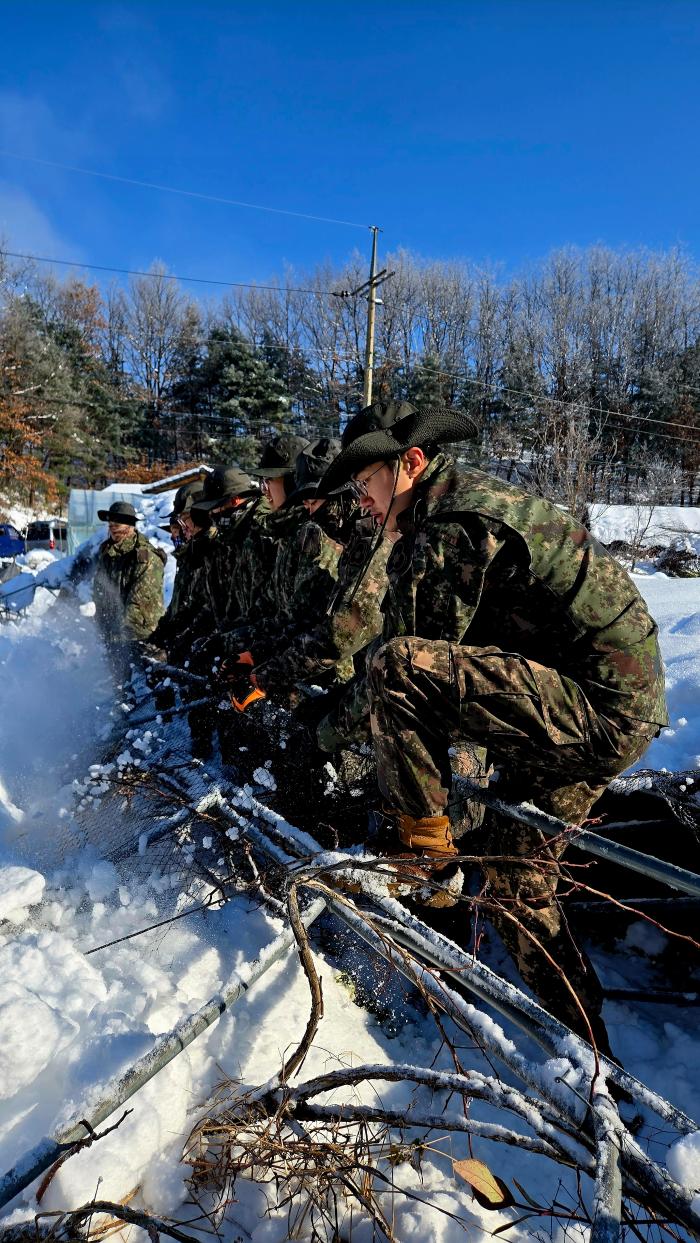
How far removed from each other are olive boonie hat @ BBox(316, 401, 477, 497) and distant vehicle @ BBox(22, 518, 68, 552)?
90.1 ft

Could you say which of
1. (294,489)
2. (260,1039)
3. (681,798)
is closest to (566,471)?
(294,489)

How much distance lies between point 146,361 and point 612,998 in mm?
48546

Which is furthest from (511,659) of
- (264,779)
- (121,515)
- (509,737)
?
(121,515)

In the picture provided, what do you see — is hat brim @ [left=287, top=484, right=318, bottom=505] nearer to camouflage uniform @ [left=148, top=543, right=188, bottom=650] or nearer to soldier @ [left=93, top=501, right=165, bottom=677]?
camouflage uniform @ [left=148, top=543, right=188, bottom=650]

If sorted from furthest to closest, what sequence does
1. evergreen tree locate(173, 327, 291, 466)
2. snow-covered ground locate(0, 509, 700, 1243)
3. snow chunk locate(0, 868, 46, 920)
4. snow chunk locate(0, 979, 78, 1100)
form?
evergreen tree locate(173, 327, 291, 466)
snow chunk locate(0, 868, 46, 920)
snow chunk locate(0, 979, 78, 1100)
snow-covered ground locate(0, 509, 700, 1243)

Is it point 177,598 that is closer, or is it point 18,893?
point 18,893

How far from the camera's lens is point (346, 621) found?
353 centimetres

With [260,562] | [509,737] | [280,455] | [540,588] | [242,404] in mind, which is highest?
[242,404]

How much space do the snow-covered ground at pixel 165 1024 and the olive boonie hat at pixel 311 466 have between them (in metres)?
2.37

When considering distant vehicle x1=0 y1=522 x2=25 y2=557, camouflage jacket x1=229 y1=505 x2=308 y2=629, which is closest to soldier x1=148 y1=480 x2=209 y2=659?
camouflage jacket x1=229 y1=505 x2=308 y2=629

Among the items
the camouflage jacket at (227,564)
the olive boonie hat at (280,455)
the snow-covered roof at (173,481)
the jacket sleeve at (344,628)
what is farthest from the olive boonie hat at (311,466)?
the snow-covered roof at (173,481)

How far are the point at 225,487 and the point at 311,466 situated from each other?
1.41m

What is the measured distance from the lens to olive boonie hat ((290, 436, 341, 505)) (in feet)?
15.1

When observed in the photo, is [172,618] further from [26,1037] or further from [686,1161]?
[686,1161]
